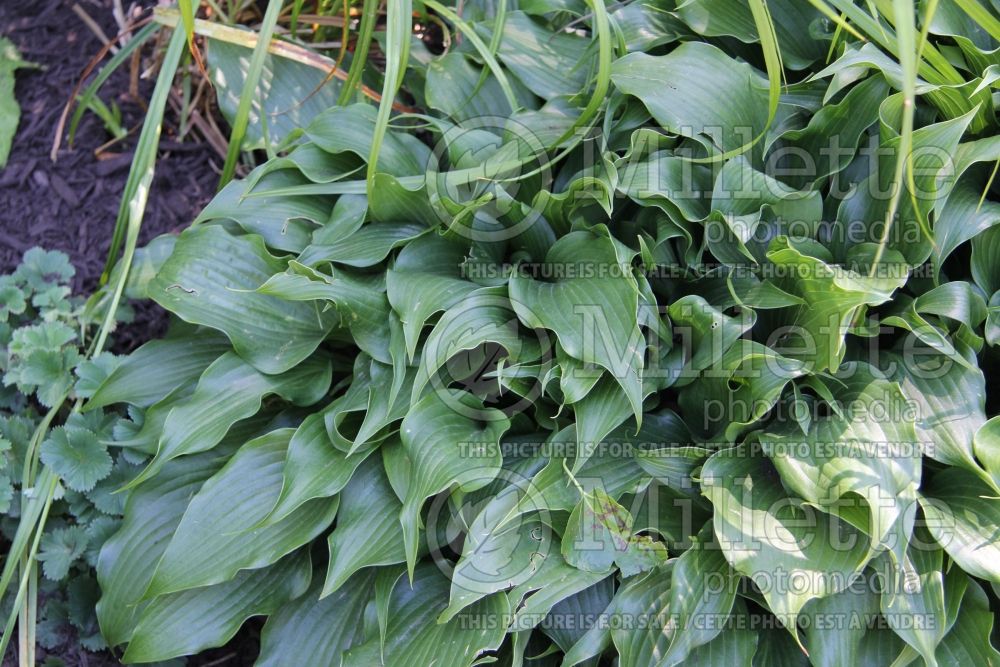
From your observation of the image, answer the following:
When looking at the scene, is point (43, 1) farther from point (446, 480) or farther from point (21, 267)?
point (446, 480)

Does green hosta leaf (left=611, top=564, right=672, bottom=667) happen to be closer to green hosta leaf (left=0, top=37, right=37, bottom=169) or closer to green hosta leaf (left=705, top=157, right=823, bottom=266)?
green hosta leaf (left=705, top=157, right=823, bottom=266)

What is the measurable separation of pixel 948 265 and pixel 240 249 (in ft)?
4.54

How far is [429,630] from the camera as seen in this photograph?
1.50m

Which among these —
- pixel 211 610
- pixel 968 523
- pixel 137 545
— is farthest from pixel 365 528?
pixel 968 523

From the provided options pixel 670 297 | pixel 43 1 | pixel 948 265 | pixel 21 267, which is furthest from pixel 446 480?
pixel 43 1

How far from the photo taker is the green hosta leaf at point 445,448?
1.40 meters

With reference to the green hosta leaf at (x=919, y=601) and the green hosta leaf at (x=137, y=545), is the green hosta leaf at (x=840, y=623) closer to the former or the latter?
the green hosta leaf at (x=919, y=601)

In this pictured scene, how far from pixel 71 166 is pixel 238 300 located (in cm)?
86

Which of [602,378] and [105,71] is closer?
[602,378]

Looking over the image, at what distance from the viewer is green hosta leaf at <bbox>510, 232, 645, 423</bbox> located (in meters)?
1.37

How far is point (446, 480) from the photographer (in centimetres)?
A: 140

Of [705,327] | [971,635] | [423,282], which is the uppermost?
[423,282]

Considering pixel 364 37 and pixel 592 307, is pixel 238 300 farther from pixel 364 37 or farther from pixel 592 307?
pixel 592 307

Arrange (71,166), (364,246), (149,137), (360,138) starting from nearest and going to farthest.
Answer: (364,246)
(360,138)
(149,137)
(71,166)
